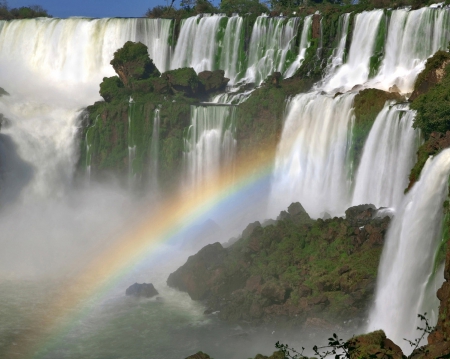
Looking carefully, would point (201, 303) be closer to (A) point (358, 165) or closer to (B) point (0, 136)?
(A) point (358, 165)

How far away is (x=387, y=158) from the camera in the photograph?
90.9 ft

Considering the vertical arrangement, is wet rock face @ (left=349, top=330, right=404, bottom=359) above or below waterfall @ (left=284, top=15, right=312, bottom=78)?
below

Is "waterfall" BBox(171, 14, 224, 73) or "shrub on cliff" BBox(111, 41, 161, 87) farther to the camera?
"waterfall" BBox(171, 14, 224, 73)

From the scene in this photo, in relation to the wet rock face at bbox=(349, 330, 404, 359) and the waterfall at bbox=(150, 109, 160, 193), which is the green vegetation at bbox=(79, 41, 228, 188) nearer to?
the waterfall at bbox=(150, 109, 160, 193)

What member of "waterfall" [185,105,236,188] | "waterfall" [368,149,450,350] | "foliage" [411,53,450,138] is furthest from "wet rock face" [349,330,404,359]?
"waterfall" [185,105,236,188]

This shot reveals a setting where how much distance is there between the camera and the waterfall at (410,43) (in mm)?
34188

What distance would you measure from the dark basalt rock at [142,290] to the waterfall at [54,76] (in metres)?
12.8


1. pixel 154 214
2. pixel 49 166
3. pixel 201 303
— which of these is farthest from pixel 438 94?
pixel 49 166

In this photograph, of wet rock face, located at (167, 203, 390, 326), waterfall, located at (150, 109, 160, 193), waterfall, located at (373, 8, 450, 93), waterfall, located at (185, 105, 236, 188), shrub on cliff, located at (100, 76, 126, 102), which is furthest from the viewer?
→ shrub on cliff, located at (100, 76, 126, 102)

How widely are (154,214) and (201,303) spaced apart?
1143cm

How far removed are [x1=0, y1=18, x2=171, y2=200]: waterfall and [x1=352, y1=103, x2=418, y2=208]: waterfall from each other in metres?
16.3

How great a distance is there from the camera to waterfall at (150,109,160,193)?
37438 mm

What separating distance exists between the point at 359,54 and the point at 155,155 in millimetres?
10969

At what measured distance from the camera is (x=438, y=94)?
2519cm
